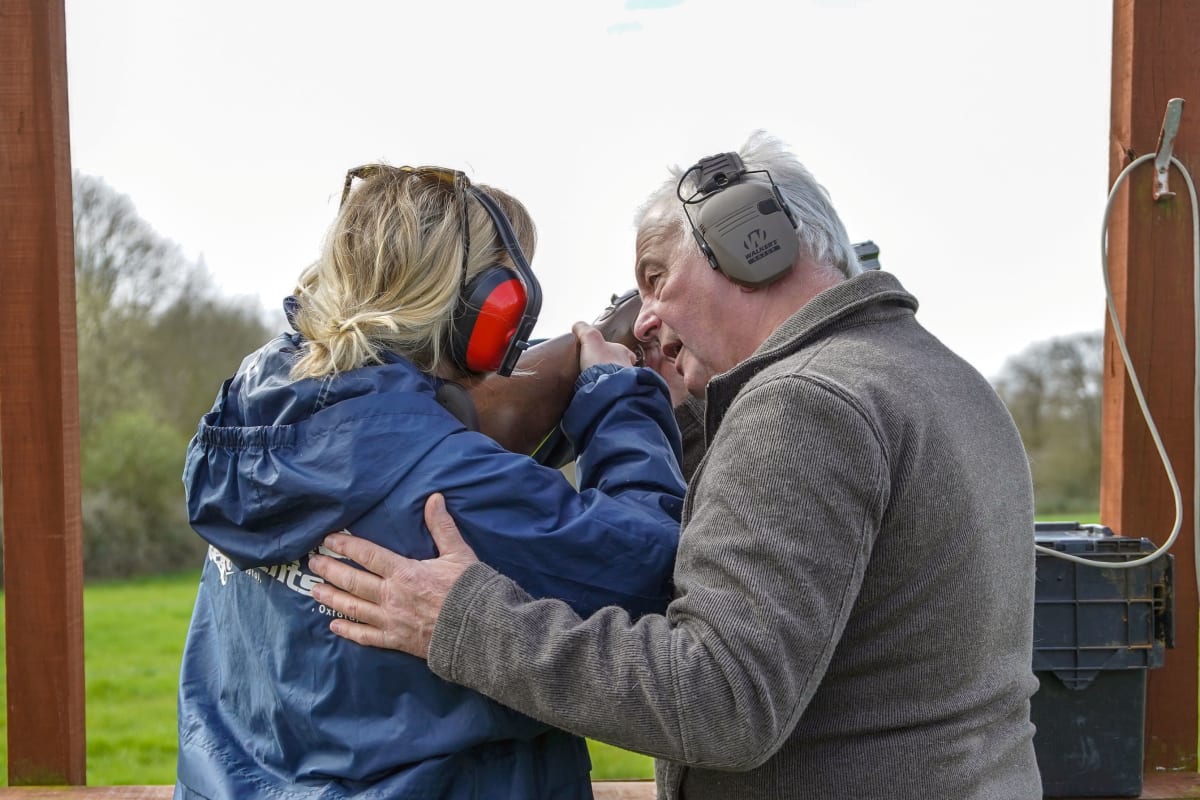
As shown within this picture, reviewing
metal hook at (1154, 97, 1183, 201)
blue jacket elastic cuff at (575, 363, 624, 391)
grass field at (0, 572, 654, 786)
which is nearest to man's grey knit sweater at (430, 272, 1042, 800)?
blue jacket elastic cuff at (575, 363, 624, 391)

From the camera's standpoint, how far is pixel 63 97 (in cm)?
249

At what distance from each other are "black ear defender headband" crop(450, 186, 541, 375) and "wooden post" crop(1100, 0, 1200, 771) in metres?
1.71

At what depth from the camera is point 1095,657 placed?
2359 mm

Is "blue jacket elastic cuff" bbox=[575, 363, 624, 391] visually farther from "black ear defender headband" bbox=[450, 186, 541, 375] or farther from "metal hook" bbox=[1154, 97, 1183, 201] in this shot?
"metal hook" bbox=[1154, 97, 1183, 201]

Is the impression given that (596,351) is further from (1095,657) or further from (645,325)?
(1095,657)

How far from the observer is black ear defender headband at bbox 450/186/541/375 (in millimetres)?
1518

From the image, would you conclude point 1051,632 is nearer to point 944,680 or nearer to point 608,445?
point 944,680

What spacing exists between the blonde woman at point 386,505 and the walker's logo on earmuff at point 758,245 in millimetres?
324

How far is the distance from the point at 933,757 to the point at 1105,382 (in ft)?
5.27

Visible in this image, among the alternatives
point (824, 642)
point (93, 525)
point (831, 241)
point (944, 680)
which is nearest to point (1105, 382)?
point (831, 241)

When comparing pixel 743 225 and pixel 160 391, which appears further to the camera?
pixel 160 391

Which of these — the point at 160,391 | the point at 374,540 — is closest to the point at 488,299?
the point at 374,540

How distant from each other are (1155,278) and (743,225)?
1.50 metres

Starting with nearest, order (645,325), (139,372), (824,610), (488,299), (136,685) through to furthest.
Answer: (824,610) < (488,299) < (645,325) < (136,685) < (139,372)
